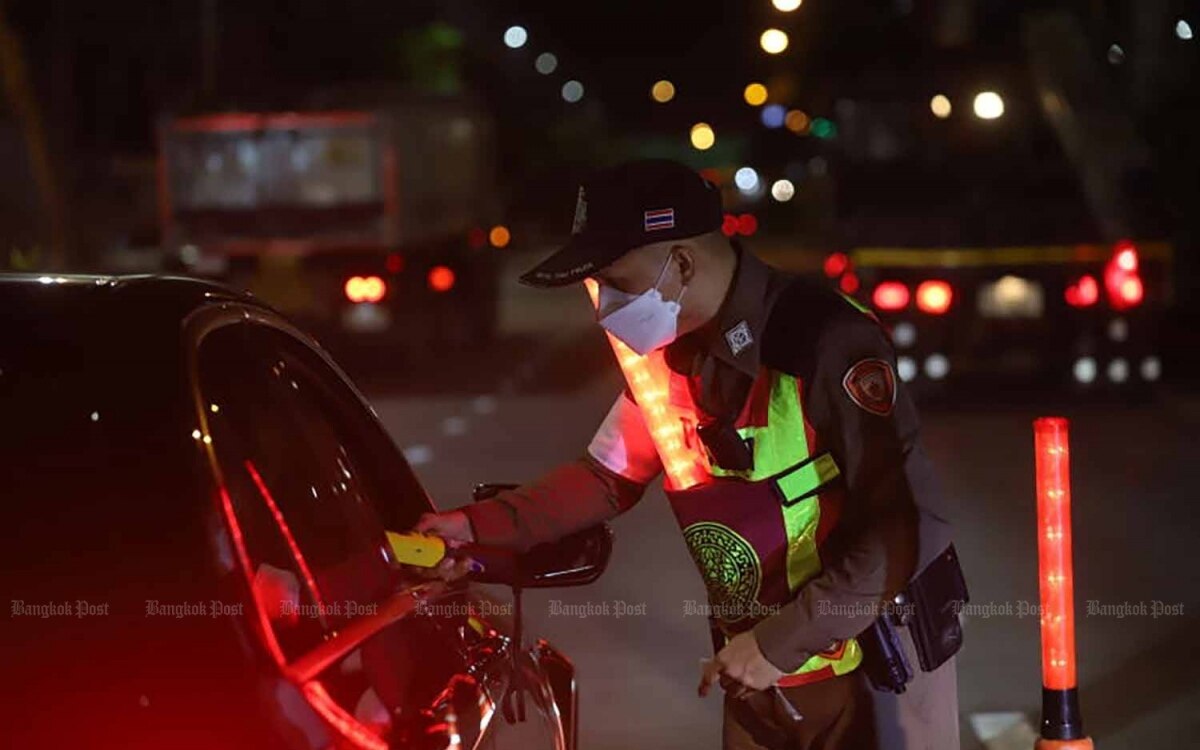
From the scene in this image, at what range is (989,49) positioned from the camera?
66.0 feet

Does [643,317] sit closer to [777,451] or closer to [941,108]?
[777,451]

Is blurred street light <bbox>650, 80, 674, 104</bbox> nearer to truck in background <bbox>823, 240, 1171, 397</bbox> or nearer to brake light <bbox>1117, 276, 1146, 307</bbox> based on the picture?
truck in background <bbox>823, 240, 1171, 397</bbox>

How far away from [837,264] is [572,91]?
10352 centimetres

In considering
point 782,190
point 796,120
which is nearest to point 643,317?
point 796,120

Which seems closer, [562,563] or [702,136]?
[562,563]

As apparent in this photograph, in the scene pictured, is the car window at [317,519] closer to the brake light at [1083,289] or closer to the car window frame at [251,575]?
the car window frame at [251,575]

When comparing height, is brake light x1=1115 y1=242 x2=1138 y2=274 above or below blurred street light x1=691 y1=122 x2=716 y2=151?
below

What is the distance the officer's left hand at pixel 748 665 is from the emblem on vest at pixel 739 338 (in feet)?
1.55

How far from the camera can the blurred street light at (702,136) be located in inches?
4206

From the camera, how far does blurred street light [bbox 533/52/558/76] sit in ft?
319

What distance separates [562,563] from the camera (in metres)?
4.32

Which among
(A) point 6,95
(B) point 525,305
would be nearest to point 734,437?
(A) point 6,95

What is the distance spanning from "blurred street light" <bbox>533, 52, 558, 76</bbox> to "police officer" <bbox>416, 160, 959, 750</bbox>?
298 ft

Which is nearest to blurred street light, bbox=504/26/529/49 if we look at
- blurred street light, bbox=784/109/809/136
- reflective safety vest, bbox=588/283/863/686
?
blurred street light, bbox=784/109/809/136
